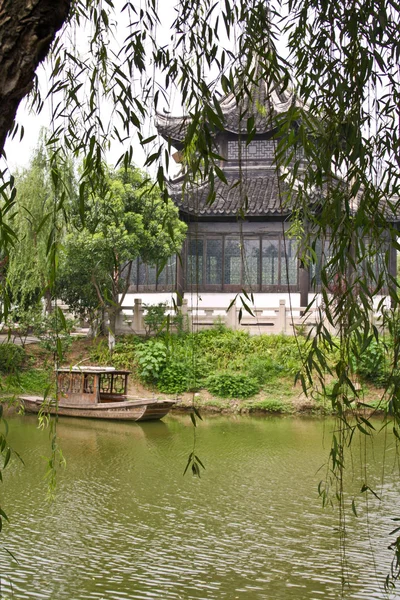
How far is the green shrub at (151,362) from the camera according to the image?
44.2 ft

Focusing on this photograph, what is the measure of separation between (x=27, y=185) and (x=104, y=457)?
7.25 meters

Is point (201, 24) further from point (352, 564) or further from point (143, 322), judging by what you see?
point (143, 322)

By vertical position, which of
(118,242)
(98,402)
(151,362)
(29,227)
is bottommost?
(98,402)

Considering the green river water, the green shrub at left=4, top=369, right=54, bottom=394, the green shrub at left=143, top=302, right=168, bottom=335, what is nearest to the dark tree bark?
the green river water

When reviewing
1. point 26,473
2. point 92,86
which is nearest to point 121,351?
point 26,473

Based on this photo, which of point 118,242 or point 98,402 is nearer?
point 98,402

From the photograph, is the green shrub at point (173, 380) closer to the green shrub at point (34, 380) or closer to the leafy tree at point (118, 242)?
the leafy tree at point (118, 242)

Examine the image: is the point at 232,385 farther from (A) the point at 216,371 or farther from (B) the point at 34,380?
(B) the point at 34,380

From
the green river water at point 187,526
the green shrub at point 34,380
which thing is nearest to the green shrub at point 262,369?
the green river water at point 187,526

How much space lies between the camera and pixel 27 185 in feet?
46.4

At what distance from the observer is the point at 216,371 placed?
13.4m

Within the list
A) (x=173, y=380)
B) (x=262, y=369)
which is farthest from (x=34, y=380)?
(x=262, y=369)

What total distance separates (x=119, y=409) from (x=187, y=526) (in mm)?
6003

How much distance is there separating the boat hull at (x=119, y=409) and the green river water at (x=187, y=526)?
1.77 meters
